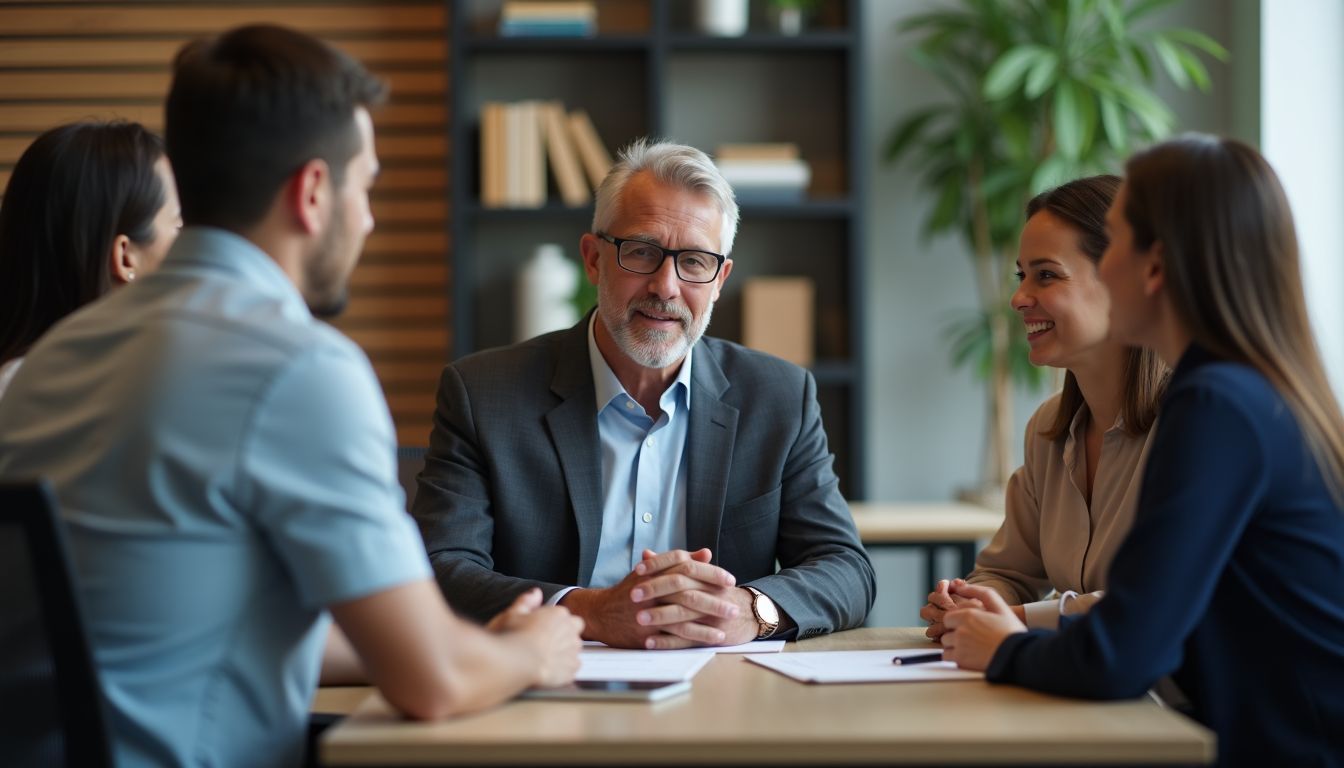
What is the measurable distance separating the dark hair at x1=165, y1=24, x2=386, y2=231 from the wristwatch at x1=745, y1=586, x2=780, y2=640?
0.87 meters

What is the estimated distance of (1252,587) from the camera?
4.91 feet

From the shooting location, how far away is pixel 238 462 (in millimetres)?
1251

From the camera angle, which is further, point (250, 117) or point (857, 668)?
point (857, 668)

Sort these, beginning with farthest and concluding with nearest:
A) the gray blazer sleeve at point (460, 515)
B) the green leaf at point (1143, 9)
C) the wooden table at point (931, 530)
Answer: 1. the green leaf at point (1143, 9)
2. the wooden table at point (931, 530)
3. the gray blazer sleeve at point (460, 515)

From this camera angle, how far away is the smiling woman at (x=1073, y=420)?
6.75 ft

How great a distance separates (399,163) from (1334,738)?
3638 mm

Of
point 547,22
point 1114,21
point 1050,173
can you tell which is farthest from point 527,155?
point 1114,21

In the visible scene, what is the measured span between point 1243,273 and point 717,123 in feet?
10.2

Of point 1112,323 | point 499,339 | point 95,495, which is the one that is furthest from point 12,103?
point 1112,323

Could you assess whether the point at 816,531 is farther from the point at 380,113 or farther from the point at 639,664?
the point at 380,113

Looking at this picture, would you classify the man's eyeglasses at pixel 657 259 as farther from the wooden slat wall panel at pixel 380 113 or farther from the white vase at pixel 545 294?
the wooden slat wall panel at pixel 380 113

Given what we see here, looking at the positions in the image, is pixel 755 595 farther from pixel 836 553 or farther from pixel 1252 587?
pixel 1252 587

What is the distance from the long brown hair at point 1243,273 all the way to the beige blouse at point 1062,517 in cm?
47

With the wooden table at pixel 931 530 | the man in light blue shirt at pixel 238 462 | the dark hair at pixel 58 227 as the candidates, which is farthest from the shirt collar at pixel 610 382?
the wooden table at pixel 931 530
